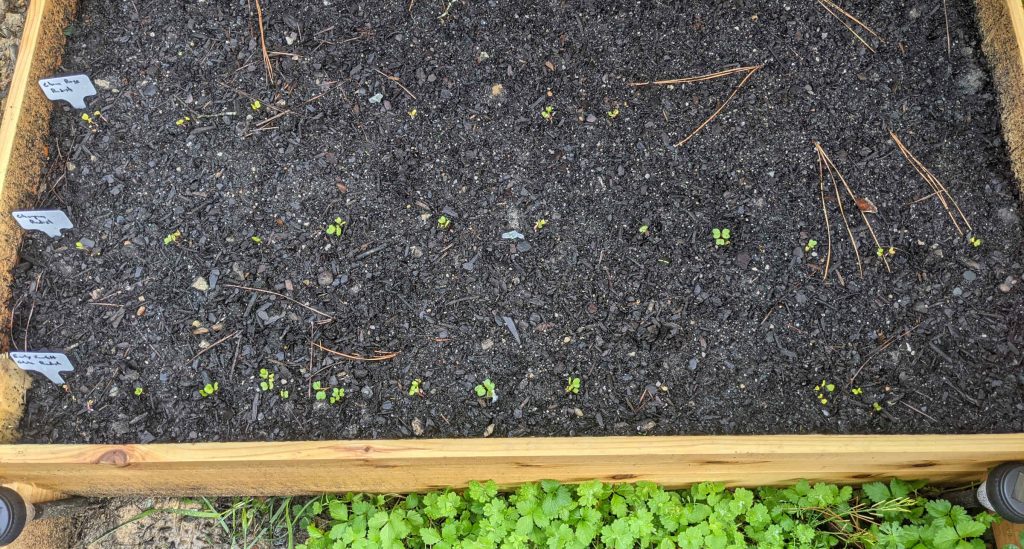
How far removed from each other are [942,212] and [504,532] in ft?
4.95

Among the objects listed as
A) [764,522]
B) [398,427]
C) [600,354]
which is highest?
[600,354]

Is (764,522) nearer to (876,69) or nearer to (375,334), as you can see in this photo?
(375,334)

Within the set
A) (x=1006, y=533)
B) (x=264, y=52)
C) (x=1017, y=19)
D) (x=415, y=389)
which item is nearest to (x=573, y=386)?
(x=415, y=389)

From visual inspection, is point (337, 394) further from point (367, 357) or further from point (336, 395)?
point (367, 357)

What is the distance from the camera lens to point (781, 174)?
1956 mm

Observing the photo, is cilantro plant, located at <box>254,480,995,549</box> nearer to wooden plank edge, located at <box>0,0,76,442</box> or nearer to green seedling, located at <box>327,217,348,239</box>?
green seedling, located at <box>327,217,348,239</box>

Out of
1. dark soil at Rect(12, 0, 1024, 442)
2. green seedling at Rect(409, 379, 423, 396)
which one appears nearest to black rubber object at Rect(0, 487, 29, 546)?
dark soil at Rect(12, 0, 1024, 442)

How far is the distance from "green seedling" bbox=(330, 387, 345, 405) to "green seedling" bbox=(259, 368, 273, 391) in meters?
0.17

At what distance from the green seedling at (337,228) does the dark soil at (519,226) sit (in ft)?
0.10

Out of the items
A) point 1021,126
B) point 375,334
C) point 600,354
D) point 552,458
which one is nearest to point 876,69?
point 1021,126

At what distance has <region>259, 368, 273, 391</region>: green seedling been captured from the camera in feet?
5.94

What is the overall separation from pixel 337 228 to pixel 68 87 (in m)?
0.90

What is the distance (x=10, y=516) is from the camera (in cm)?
158

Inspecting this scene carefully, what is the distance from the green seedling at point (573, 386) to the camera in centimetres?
180
